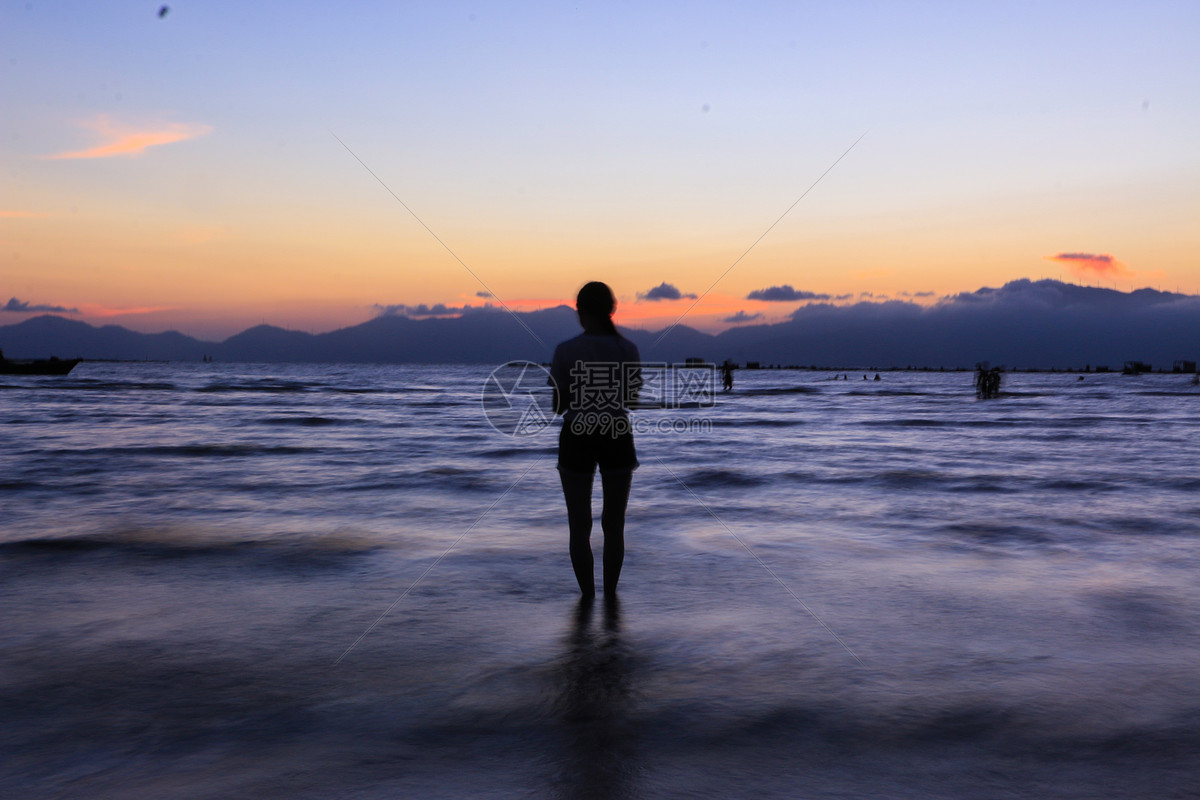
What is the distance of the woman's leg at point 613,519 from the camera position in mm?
5082

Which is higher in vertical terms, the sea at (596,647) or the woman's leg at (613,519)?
the woman's leg at (613,519)

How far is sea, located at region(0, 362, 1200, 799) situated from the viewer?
3146 millimetres

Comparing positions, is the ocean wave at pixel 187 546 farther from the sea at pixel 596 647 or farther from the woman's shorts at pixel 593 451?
the woman's shorts at pixel 593 451

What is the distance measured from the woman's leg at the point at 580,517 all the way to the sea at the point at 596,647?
287 millimetres

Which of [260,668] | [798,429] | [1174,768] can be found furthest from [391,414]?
[1174,768]

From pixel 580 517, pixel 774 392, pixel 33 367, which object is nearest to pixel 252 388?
pixel 33 367

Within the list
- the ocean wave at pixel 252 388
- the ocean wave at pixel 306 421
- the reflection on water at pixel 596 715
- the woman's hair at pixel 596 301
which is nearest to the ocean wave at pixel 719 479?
the woman's hair at pixel 596 301

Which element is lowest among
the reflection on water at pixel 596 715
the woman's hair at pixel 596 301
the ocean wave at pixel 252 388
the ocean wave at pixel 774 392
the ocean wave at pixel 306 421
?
the ocean wave at pixel 774 392

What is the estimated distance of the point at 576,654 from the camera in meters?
4.45

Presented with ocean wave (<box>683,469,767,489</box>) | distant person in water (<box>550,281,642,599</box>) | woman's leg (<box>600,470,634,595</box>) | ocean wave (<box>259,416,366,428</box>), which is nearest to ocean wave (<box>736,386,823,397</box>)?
ocean wave (<box>259,416,366,428</box>)

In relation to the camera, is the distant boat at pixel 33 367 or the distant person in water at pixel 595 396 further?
the distant boat at pixel 33 367

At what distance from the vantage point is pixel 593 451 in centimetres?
500

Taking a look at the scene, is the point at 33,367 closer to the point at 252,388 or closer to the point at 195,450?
the point at 252,388

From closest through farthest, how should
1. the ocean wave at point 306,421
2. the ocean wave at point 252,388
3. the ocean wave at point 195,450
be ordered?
the ocean wave at point 195,450, the ocean wave at point 306,421, the ocean wave at point 252,388
